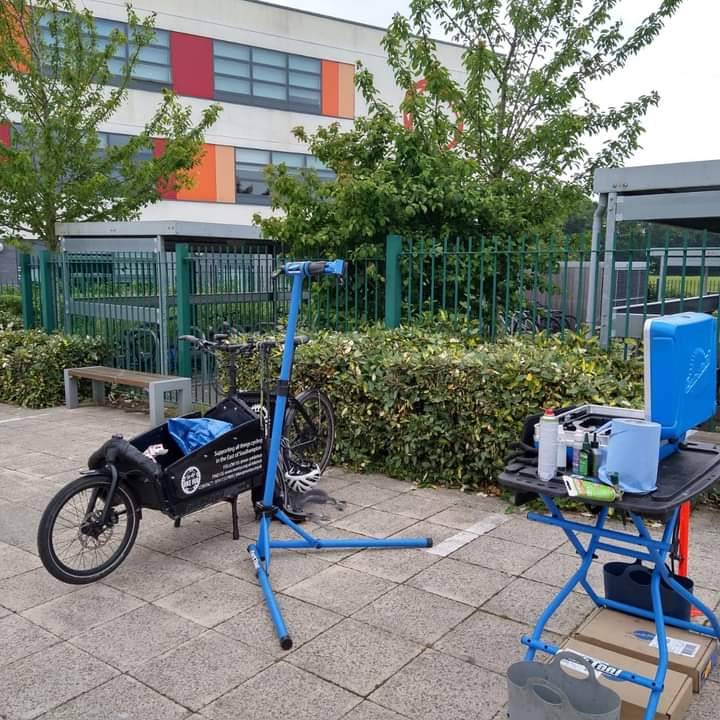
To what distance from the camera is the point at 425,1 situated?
30.2ft

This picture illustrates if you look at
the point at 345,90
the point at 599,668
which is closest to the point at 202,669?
the point at 599,668

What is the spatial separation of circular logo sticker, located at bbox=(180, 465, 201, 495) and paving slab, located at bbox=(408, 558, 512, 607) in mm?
1319

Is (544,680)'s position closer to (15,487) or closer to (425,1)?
(15,487)

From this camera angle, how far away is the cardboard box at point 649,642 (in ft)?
8.53

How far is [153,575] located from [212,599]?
1.60 ft

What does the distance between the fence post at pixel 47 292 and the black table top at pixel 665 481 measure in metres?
8.58

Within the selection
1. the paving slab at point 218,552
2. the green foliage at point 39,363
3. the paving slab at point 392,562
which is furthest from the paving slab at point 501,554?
the green foliage at point 39,363

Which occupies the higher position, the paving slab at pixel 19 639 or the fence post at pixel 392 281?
the fence post at pixel 392 281

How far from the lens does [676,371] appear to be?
98.1 inches

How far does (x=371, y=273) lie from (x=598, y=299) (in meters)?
2.18

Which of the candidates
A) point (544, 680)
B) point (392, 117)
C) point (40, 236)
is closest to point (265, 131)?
point (40, 236)

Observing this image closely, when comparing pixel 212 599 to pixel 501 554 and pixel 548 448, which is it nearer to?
pixel 501 554

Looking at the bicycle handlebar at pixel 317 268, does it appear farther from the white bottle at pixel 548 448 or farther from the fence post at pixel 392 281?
the fence post at pixel 392 281

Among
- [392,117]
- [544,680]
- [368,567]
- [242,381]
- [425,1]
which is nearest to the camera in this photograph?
[544,680]
